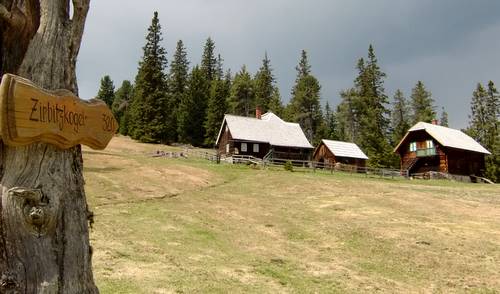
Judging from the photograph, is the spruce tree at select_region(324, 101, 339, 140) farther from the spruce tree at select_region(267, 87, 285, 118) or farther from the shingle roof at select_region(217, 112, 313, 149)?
the shingle roof at select_region(217, 112, 313, 149)

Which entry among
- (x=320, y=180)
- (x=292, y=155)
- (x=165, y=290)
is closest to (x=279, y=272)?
(x=165, y=290)

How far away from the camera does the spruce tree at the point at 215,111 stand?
82312 mm

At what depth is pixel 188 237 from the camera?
16484 millimetres

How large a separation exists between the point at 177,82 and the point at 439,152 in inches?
2278

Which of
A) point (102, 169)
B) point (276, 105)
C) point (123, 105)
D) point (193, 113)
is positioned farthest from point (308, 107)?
point (102, 169)

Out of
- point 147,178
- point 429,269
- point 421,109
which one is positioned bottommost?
point 429,269

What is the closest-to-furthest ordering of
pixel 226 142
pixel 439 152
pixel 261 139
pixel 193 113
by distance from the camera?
1. pixel 439 152
2. pixel 261 139
3. pixel 226 142
4. pixel 193 113

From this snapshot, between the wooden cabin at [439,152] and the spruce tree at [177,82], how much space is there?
43.3 metres

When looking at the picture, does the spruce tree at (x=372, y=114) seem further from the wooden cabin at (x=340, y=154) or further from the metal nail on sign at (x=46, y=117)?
the metal nail on sign at (x=46, y=117)

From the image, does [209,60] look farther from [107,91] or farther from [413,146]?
[413,146]

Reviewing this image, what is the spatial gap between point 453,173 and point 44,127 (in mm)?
59806

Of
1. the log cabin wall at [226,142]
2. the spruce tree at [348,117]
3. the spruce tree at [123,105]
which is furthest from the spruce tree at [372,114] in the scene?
the spruce tree at [123,105]

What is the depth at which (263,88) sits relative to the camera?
94.9 metres

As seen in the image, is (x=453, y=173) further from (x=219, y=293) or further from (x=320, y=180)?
(x=219, y=293)
